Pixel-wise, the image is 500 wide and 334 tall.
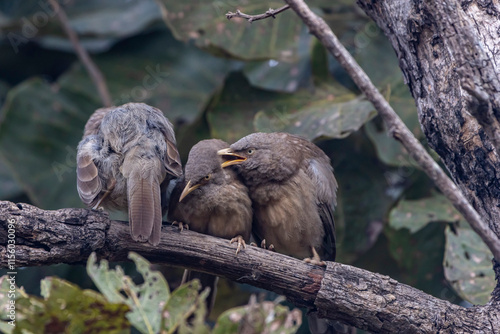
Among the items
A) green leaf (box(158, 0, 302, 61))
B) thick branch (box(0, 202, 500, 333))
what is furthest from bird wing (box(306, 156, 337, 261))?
green leaf (box(158, 0, 302, 61))

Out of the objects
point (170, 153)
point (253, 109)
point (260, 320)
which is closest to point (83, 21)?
point (253, 109)

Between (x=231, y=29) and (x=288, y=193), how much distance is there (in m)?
2.16

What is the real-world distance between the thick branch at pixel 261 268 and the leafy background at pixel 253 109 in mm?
1373

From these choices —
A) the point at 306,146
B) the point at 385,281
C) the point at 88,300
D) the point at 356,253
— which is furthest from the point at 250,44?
the point at 88,300

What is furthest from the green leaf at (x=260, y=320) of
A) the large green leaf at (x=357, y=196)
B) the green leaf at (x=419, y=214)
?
the large green leaf at (x=357, y=196)

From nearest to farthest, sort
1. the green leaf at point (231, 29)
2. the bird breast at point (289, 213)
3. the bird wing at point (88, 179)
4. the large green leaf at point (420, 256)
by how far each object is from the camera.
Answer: the bird wing at point (88, 179)
the bird breast at point (289, 213)
the large green leaf at point (420, 256)
the green leaf at point (231, 29)

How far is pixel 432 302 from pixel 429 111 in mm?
1029

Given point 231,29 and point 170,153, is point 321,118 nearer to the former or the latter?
point 231,29

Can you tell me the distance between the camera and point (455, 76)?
125 inches

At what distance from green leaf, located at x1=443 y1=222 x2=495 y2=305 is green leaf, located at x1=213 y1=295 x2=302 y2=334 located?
2.67 metres

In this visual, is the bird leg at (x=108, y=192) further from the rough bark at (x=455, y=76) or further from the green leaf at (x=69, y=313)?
the rough bark at (x=455, y=76)

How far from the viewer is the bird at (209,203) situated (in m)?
4.08

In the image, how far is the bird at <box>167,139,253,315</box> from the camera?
4078 mm

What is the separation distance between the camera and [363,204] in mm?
5633
